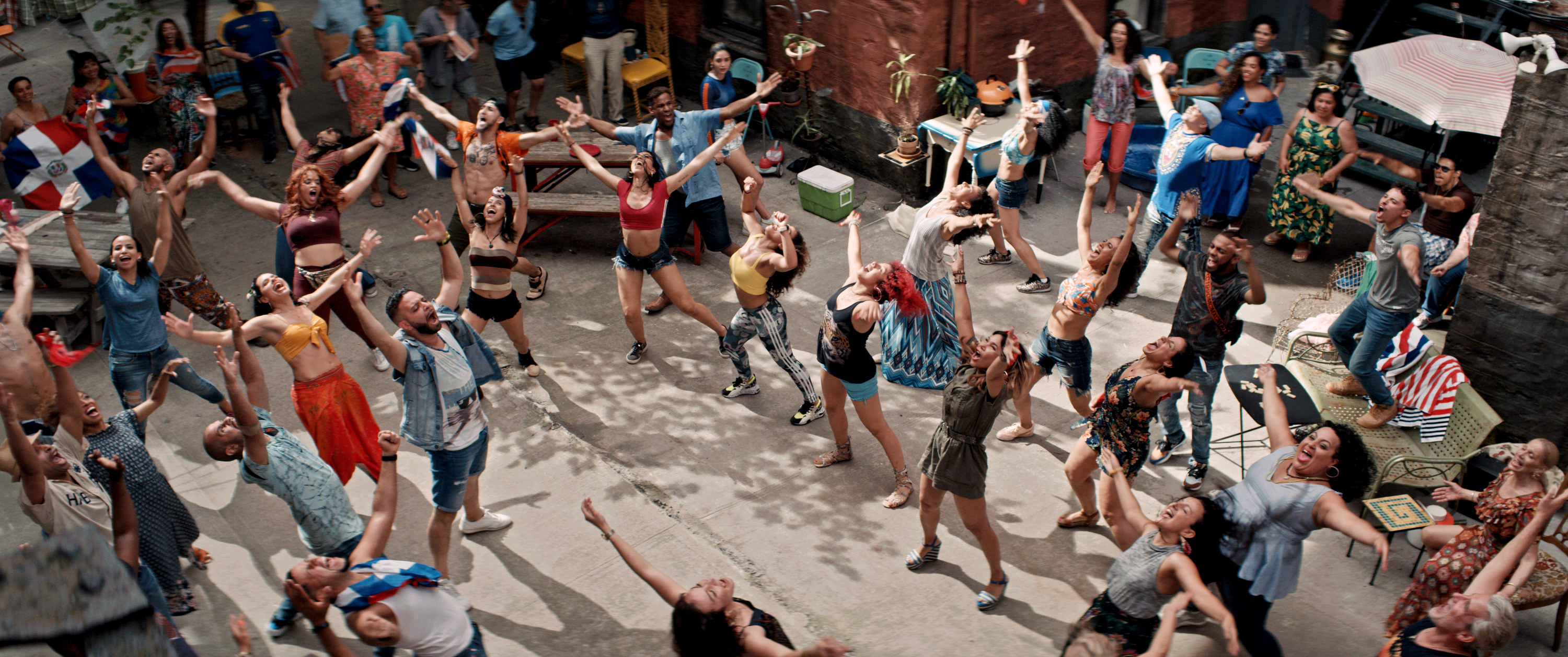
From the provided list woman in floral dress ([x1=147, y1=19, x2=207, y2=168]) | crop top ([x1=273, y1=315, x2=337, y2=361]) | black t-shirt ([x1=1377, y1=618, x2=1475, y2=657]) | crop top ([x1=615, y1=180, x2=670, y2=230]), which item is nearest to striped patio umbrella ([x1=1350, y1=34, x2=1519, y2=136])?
black t-shirt ([x1=1377, y1=618, x2=1475, y2=657])

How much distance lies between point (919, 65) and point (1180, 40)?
136 inches

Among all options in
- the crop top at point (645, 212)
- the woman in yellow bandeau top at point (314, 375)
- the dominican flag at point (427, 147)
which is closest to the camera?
the woman in yellow bandeau top at point (314, 375)

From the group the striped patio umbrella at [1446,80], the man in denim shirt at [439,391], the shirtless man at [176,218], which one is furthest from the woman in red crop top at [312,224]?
the striped patio umbrella at [1446,80]

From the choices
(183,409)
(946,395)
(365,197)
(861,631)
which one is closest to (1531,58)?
(946,395)

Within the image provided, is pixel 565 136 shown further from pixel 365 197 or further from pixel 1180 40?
pixel 1180 40

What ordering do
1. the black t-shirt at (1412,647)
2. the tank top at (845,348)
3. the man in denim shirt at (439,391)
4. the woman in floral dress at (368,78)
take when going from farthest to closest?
the woman in floral dress at (368,78)
the tank top at (845,348)
the man in denim shirt at (439,391)
the black t-shirt at (1412,647)

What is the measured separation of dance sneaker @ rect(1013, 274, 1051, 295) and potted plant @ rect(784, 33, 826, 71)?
10.7 ft

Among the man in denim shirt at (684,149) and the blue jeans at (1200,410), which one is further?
the man in denim shirt at (684,149)

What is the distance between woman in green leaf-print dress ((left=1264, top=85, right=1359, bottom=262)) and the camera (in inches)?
321

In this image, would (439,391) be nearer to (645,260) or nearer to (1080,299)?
(645,260)

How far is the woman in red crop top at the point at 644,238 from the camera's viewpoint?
716 cm

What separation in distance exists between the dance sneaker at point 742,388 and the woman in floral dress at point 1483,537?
4.03 meters

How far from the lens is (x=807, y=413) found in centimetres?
715

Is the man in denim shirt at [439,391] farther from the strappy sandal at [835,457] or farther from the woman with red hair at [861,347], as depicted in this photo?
the strappy sandal at [835,457]
